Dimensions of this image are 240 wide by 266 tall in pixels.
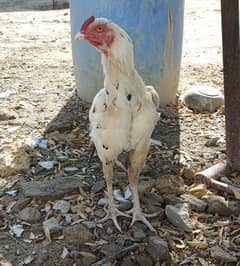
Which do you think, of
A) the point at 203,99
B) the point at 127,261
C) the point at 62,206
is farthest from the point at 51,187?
the point at 203,99

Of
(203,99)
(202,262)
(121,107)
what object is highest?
(121,107)

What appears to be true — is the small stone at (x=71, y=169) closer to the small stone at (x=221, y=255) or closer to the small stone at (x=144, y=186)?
the small stone at (x=144, y=186)

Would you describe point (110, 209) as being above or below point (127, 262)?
above

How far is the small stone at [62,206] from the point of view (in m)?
3.19

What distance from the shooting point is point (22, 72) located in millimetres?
5633

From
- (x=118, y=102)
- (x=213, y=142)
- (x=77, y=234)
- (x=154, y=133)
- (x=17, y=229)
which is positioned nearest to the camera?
(x=118, y=102)

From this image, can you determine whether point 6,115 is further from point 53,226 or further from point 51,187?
point 53,226

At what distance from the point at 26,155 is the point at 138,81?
140 centimetres

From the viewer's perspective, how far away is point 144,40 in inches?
169

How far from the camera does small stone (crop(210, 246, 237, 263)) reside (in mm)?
2787

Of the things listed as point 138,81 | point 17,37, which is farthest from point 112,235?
point 17,37

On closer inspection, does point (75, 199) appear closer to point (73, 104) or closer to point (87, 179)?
point (87, 179)

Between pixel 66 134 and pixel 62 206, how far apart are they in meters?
1.11

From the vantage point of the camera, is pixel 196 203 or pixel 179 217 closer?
pixel 179 217
